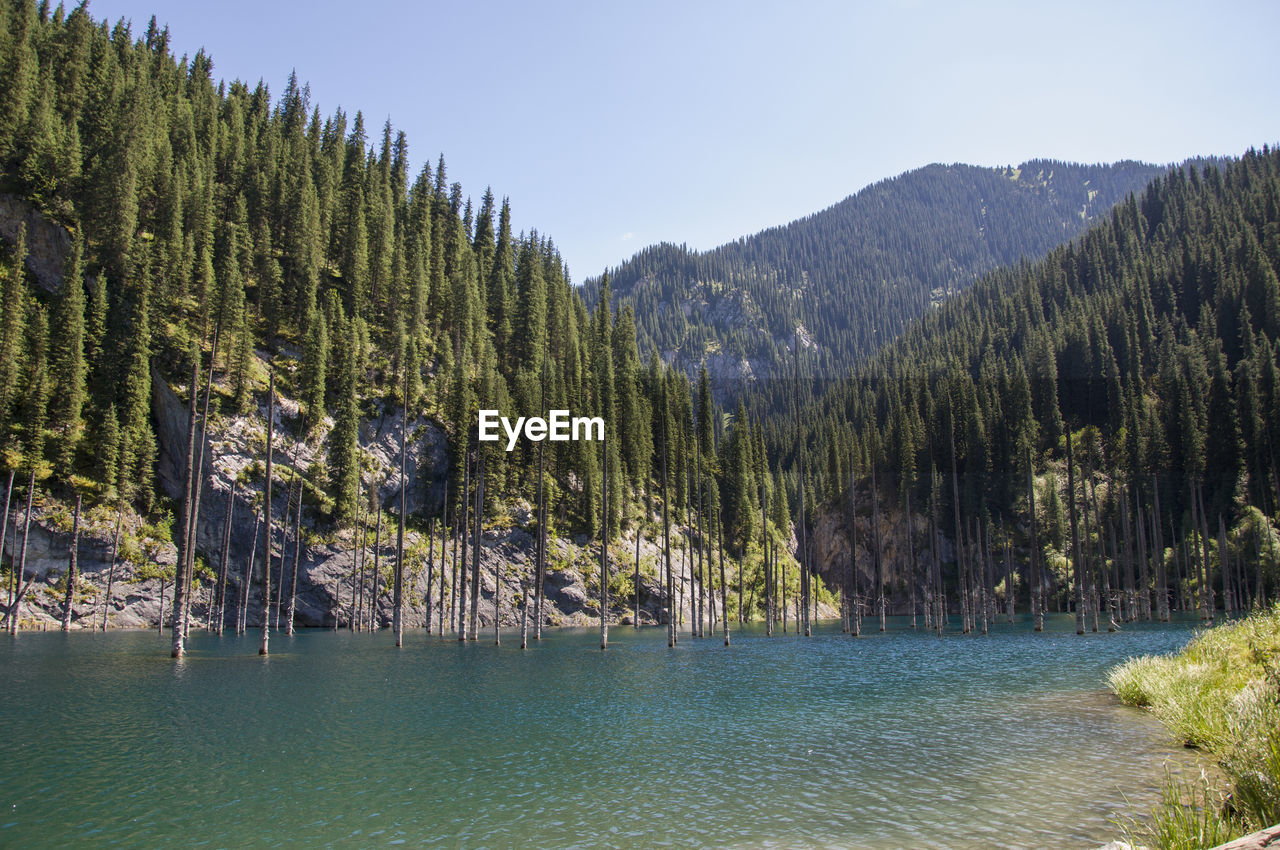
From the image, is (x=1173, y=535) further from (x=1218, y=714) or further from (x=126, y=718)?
(x=126, y=718)

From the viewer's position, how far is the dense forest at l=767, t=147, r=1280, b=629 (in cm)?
9188

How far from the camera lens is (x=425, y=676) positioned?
124 ft

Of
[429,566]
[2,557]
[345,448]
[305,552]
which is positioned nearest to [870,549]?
[429,566]

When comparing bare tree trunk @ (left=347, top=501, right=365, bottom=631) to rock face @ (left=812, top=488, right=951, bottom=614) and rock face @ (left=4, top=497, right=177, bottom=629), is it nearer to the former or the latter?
rock face @ (left=4, top=497, right=177, bottom=629)

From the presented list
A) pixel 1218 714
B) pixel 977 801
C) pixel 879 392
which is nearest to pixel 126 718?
pixel 977 801

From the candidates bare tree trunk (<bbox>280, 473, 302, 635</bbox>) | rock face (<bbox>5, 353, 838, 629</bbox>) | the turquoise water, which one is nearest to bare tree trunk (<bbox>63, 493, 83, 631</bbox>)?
rock face (<bbox>5, 353, 838, 629</bbox>)

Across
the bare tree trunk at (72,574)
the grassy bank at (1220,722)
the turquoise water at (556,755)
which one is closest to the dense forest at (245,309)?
the bare tree trunk at (72,574)

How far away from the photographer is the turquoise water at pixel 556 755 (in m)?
14.0

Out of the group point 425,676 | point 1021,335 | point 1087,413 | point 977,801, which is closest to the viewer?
point 977,801

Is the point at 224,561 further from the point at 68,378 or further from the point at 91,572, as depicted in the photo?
the point at 68,378

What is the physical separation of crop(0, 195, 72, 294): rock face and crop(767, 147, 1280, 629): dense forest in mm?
96241

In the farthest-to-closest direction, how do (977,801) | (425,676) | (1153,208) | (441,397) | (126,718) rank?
(1153,208) → (441,397) → (425,676) → (126,718) → (977,801)

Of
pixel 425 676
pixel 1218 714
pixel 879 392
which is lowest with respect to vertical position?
pixel 425 676

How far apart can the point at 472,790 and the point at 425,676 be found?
22.9 m
